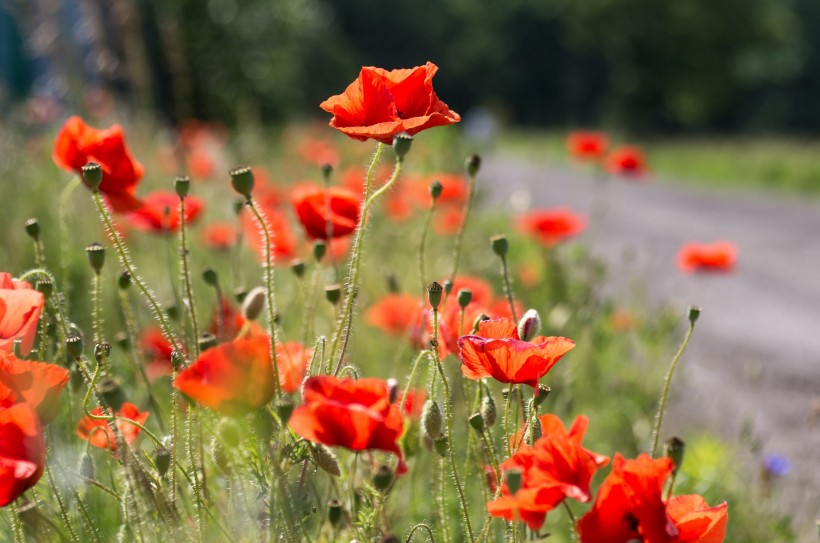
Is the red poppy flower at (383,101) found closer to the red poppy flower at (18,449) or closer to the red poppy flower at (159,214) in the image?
the red poppy flower at (18,449)

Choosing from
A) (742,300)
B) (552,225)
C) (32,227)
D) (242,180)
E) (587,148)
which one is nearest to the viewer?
(242,180)

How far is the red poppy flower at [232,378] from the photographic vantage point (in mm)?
872

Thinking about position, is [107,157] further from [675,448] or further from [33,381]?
[675,448]

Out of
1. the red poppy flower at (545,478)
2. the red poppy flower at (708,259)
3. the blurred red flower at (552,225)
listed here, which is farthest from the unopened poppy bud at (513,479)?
the blurred red flower at (552,225)

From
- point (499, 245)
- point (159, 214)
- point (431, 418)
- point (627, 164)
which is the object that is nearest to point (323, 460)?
point (431, 418)

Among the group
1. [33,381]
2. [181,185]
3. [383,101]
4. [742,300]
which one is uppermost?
[383,101]

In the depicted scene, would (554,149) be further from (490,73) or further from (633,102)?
(490,73)

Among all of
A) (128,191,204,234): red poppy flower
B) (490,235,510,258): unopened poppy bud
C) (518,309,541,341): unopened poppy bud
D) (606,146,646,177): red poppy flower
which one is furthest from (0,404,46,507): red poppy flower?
(606,146,646,177): red poppy flower

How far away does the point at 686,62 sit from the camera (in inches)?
1169

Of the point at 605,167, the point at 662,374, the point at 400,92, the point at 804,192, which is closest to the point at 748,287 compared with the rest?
the point at 605,167

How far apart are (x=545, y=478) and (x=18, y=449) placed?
50 centimetres

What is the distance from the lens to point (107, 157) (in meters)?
1.56

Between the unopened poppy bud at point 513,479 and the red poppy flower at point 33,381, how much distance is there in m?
0.46

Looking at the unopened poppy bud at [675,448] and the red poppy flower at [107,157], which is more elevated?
the red poppy flower at [107,157]
